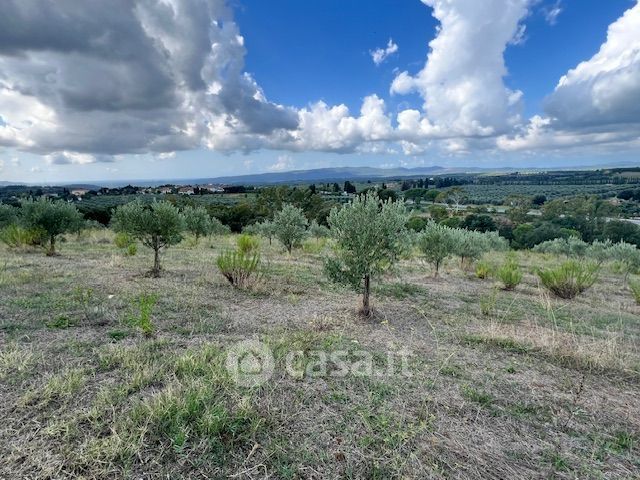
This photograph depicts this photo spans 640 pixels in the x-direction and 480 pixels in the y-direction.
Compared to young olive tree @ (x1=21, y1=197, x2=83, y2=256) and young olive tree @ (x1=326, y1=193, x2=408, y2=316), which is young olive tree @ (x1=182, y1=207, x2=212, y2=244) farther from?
young olive tree @ (x1=326, y1=193, x2=408, y2=316)

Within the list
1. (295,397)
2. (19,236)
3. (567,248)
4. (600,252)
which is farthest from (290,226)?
(567,248)

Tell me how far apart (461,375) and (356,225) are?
135 inches

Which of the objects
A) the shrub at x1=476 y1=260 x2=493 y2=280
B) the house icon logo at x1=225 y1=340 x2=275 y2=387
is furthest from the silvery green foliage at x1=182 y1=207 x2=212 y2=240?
the house icon logo at x1=225 y1=340 x2=275 y2=387

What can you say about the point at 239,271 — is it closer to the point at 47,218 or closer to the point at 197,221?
the point at 47,218

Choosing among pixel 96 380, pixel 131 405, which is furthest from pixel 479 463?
pixel 96 380

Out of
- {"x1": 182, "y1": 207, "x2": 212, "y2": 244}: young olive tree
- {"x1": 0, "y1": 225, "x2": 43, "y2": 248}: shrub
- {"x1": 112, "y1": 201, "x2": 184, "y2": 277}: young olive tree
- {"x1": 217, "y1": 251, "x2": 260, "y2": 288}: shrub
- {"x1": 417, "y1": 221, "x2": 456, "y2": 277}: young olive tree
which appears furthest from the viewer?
{"x1": 182, "y1": 207, "x2": 212, "y2": 244}: young olive tree

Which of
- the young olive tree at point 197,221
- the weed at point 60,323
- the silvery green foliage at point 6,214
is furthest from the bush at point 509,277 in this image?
the silvery green foliage at point 6,214

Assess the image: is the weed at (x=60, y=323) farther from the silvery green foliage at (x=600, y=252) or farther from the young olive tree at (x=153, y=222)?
the silvery green foliage at (x=600, y=252)

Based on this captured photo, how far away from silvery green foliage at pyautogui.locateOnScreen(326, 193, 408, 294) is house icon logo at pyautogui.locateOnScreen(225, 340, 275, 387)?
279 cm

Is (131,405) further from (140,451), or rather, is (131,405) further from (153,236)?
(153,236)

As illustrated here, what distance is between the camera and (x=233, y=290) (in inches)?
329

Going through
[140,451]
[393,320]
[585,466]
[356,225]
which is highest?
[356,225]

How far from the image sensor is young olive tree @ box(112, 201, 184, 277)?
928 cm

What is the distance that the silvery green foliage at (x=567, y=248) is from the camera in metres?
23.2
